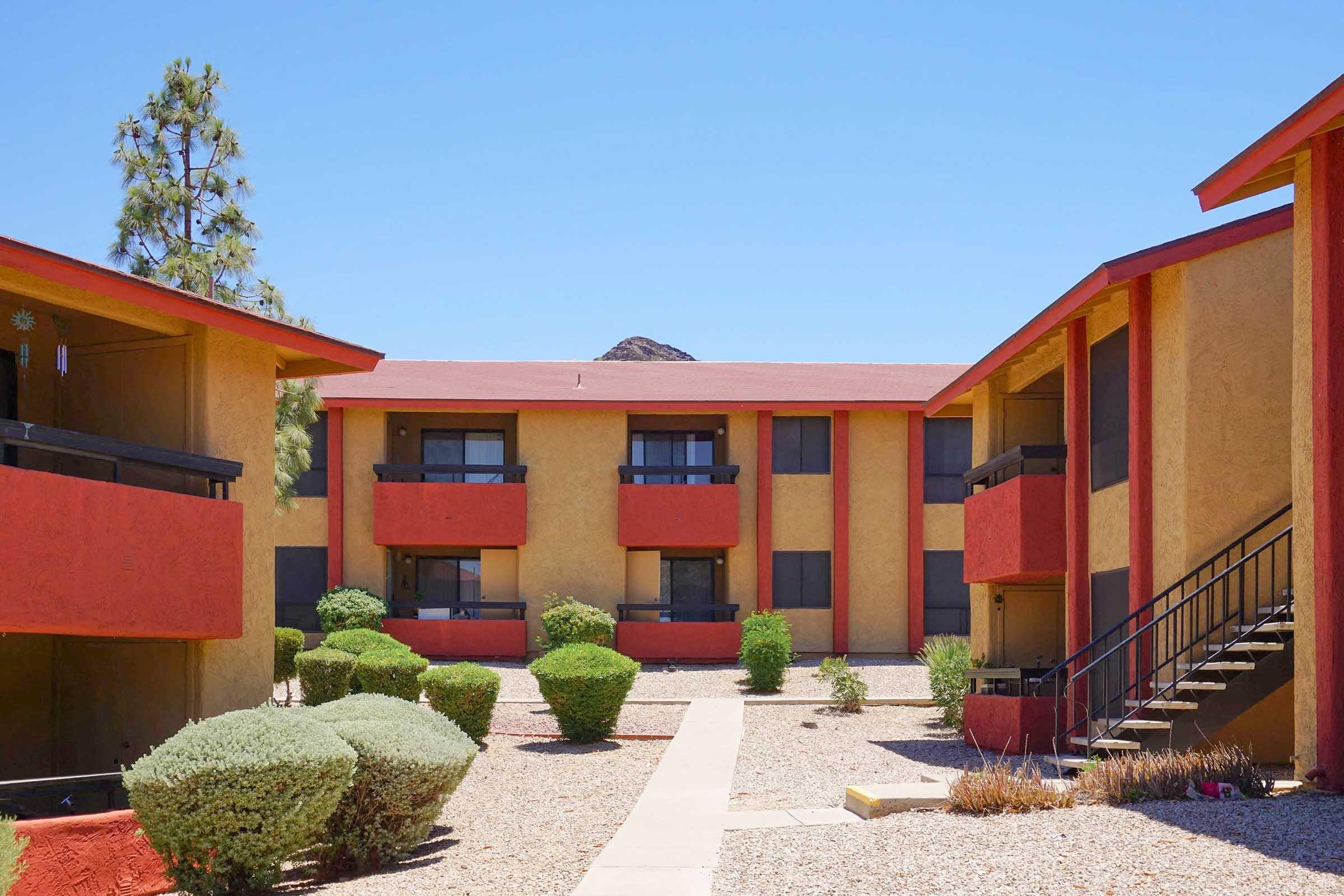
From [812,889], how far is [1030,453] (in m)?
11.0

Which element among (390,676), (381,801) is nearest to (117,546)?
(381,801)

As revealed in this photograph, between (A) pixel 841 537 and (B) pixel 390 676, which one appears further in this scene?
(A) pixel 841 537

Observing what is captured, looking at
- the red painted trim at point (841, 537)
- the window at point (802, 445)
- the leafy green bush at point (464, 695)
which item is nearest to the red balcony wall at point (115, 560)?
the leafy green bush at point (464, 695)

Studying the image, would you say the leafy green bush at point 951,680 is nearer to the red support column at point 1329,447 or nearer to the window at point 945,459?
the red support column at point 1329,447

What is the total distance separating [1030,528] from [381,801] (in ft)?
33.4

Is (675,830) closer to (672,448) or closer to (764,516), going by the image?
(764,516)

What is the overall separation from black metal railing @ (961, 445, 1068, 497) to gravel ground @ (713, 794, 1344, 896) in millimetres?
8038

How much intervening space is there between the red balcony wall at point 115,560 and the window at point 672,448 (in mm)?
19215

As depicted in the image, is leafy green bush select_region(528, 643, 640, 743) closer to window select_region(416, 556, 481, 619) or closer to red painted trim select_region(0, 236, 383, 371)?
red painted trim select_region(0, 236, 383, 371)

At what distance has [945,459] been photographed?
32.6 meters

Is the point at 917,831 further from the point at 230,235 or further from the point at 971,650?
the point at 230,235

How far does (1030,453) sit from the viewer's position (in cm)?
1825

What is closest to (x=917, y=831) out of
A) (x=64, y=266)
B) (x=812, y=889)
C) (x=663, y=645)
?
(x=812, y=889)

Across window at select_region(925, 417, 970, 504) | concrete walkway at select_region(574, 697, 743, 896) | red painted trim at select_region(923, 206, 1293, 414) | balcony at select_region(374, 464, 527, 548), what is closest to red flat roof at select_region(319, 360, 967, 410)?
window at select_region(925, 417, 970, 504)
